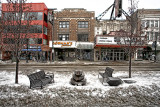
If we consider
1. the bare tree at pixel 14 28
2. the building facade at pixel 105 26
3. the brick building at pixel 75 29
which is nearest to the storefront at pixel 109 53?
the brick building at pixel 75 29

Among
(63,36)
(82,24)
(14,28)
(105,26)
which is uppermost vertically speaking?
(105,26)

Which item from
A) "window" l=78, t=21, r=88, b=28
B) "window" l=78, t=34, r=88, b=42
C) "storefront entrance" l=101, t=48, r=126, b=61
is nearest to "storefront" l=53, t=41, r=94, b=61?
"window" l=78, t=34, r=88, b=42

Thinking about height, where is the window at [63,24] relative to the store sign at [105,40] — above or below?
above

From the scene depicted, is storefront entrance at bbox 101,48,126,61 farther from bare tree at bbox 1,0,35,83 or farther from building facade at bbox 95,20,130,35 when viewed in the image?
bare tree at bbox 1,0,35,83

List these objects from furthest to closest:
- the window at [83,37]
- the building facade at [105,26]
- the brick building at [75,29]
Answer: the building facade at [105,26]
the window at [83,37]
the brick building at [75,29]

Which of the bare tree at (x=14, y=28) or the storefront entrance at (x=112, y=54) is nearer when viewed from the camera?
the bare tree at (x=14, y=28)

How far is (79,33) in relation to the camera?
2539cm

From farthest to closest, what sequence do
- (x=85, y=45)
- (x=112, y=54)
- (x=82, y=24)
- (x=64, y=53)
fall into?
(x=82, y=24)
(x=64, y=53)
(x=85, y=45)
(x=112, y=54)

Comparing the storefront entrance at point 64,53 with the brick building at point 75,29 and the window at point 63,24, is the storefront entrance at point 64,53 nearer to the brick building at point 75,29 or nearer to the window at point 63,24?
the brick building at point 75,29

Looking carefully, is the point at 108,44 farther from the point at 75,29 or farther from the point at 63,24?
the point at 63,24

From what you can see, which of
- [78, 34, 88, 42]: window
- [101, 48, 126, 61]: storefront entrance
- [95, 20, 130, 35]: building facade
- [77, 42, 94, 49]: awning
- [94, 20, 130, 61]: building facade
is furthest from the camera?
[95, 20, 130, 35]: building facade

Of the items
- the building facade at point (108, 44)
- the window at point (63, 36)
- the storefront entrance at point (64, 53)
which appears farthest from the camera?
the window at point (63, 36)

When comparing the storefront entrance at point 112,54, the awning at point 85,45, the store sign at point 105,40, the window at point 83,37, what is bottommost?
the storefront entrance at point 112,54

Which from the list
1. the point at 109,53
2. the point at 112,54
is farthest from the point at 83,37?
the point at 112,54
